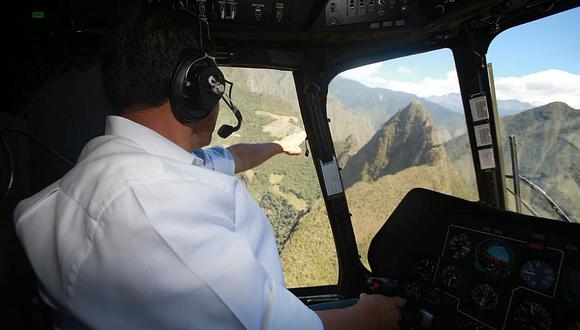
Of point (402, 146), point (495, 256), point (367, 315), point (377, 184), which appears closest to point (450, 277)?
point (495, 256)

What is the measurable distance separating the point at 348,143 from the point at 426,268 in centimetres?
143

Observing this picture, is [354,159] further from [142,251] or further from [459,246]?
[142,251]

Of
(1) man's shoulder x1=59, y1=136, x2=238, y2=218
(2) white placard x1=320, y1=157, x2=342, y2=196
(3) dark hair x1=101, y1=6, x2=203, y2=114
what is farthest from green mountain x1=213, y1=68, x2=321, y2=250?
(1) man's shoulder x1=59, y1=136, x2=238, y2=218

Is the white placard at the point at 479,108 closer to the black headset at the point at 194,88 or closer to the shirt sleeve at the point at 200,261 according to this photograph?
the black headset at the point at 194,88

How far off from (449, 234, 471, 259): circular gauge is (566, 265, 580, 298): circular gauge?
0.37 m

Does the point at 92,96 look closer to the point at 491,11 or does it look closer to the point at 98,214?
the point at 98,214

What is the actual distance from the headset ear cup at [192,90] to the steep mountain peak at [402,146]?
233 centimetres

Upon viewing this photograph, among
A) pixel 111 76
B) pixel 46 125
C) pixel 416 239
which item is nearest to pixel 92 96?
pixel 46 125

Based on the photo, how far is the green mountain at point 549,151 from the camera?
70.9 inches

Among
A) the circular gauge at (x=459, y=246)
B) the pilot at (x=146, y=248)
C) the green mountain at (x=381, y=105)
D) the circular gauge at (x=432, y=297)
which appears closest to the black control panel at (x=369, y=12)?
the green mountain at (x=381, y=105)

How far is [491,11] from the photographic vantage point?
171cm

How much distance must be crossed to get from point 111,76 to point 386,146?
3.79 m

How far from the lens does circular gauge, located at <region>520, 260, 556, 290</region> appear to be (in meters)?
1.30

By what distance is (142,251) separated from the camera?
1.96 ft
